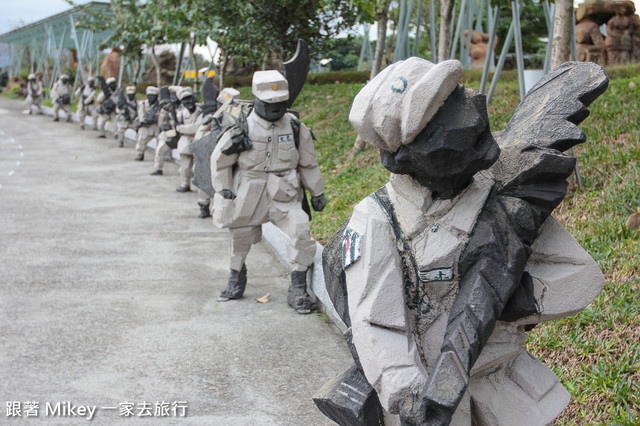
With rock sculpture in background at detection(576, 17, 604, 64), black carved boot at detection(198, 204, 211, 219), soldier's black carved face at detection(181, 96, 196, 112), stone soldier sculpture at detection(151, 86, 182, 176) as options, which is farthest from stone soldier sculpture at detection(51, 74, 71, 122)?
rock sculpture in background at detection(576, 17, 604, 64)

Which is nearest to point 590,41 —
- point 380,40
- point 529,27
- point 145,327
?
point 529,27

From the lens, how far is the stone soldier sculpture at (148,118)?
47.3ft

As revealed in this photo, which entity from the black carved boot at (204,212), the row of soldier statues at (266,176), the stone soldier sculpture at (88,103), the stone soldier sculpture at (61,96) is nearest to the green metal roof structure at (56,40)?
the stone soldier sculpture at (61,96)

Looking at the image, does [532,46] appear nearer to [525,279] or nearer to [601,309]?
[601,309]

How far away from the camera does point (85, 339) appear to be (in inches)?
209

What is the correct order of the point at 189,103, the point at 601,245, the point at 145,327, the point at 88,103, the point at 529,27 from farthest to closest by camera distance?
the point at 88,103
the point at 529,27
the point at 189,103
the point at 145,327
the point at 601,245

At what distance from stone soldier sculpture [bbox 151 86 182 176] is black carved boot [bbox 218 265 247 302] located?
6.55m

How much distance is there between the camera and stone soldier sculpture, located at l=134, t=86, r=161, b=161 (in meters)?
14.4

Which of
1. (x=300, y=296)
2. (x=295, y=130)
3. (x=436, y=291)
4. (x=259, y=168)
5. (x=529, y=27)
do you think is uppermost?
(x=529, y=27)

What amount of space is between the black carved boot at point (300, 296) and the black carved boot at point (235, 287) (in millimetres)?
497

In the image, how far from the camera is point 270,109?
225 inches

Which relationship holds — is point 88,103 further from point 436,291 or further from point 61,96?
point 436,291

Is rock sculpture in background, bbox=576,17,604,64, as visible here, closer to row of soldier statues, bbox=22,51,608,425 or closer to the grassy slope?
the grassy slope

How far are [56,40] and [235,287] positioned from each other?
33.0m
